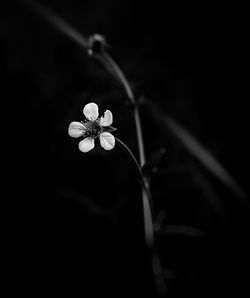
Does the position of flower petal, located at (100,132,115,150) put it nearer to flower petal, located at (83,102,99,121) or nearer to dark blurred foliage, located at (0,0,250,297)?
flower petal, located at (83,102,99,121)

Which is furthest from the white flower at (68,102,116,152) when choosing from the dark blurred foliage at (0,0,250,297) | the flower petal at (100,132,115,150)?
the dark blurred foliage at (0,0,250,297)

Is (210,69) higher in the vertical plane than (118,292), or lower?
higher

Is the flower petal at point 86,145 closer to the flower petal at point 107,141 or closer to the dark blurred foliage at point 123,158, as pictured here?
the flower petal at point 107,141

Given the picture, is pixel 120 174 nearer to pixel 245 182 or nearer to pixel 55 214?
pixel 55 214

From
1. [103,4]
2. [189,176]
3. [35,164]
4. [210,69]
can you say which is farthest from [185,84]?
[35,164]

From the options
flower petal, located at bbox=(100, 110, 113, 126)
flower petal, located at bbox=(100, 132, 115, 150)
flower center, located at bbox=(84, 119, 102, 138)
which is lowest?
flower petal, located at bbox=(100, 132, 115, 150)

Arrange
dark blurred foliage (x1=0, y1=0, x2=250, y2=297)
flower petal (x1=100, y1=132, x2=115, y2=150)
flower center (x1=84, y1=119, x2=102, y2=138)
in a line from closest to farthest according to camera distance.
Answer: flower petal (x1=100, y1=132, x2=115, y2=150) < flower center (x1=84, y1=119, x2=102, y2=138) < dark blurred foliage (x1=0, y1=0, x2=250, y2=297)

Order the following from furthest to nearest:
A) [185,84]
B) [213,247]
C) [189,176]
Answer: [185,84]
[189,176]
[213,247]

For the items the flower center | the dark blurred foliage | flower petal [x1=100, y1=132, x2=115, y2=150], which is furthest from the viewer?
the dark blurred foliage
